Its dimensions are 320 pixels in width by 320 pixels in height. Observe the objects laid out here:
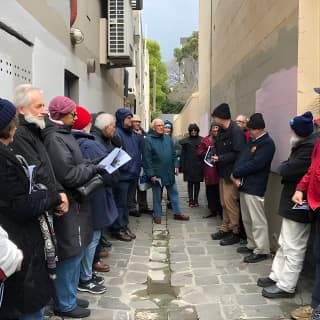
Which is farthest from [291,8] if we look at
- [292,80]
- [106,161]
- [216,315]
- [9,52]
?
[216,315]

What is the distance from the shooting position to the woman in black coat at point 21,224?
2617mm

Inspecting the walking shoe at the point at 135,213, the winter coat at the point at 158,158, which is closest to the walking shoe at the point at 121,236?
the winter coat at the point at 158,158

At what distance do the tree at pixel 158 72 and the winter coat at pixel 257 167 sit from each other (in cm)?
4876

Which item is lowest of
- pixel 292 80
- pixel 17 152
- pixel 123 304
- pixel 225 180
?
pixel 123 304

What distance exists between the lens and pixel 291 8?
532cm

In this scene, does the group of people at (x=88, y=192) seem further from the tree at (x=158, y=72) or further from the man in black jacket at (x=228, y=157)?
the tree at (x=158, y=72)

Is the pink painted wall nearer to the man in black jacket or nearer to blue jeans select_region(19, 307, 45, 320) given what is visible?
the man in black jacket

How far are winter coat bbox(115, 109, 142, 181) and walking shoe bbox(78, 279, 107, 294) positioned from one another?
219cm

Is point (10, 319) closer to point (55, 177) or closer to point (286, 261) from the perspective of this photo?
point (55, 177)

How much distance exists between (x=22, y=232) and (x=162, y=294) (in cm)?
238

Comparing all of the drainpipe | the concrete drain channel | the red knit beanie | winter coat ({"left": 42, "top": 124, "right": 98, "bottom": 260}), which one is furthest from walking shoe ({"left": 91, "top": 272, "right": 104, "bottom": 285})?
the drainpipe

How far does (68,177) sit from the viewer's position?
3.66 metres

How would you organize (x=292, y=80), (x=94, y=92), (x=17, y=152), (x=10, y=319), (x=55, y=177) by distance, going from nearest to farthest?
1. (x=10, y=319)
2. (x=17, y=152)
3. (x=55, y=177)
4. (x=292, y=80)
5. (x=94, y=92)

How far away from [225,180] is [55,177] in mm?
3405
